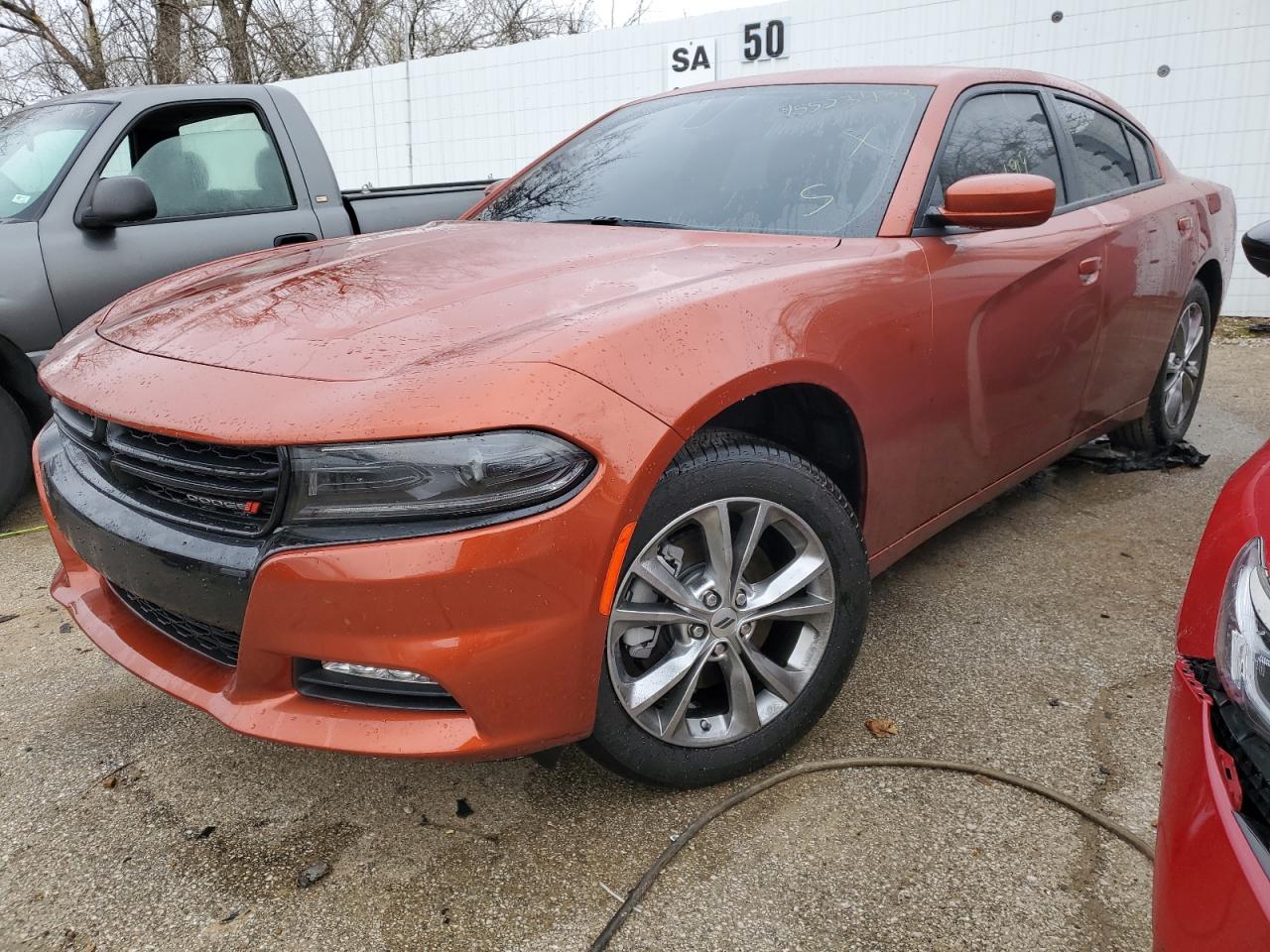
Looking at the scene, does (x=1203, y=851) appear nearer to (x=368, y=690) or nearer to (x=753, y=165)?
(x=368, y=690)

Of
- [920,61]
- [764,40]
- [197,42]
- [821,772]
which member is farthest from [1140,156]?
[197,42]

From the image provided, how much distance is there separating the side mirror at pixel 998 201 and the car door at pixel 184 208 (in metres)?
3.11

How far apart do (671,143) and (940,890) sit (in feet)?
6.97

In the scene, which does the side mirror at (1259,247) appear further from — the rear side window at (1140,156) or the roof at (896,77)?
the rear side window at (1140,156)

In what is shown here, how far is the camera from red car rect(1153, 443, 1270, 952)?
99 centimetres

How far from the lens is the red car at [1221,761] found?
99 cm

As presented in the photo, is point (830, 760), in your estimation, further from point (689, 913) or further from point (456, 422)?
point (456, 422)

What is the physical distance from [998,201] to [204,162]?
3.55 m

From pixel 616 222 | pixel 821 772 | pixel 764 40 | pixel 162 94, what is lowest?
pixel 821 772

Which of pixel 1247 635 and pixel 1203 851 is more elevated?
pixel 1247 635

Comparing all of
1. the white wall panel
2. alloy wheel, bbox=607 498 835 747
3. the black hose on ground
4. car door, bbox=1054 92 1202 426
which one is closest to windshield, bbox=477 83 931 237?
alloy wheel, bbox=607 498 835 747

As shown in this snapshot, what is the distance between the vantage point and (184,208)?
4.17m

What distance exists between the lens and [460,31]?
20.5 metres

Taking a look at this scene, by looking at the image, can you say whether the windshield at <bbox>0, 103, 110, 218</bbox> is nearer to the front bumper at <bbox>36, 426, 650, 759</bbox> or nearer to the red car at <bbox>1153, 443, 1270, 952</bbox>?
the front bumper at <bbox>36, 426, 650, 759</bbox>
